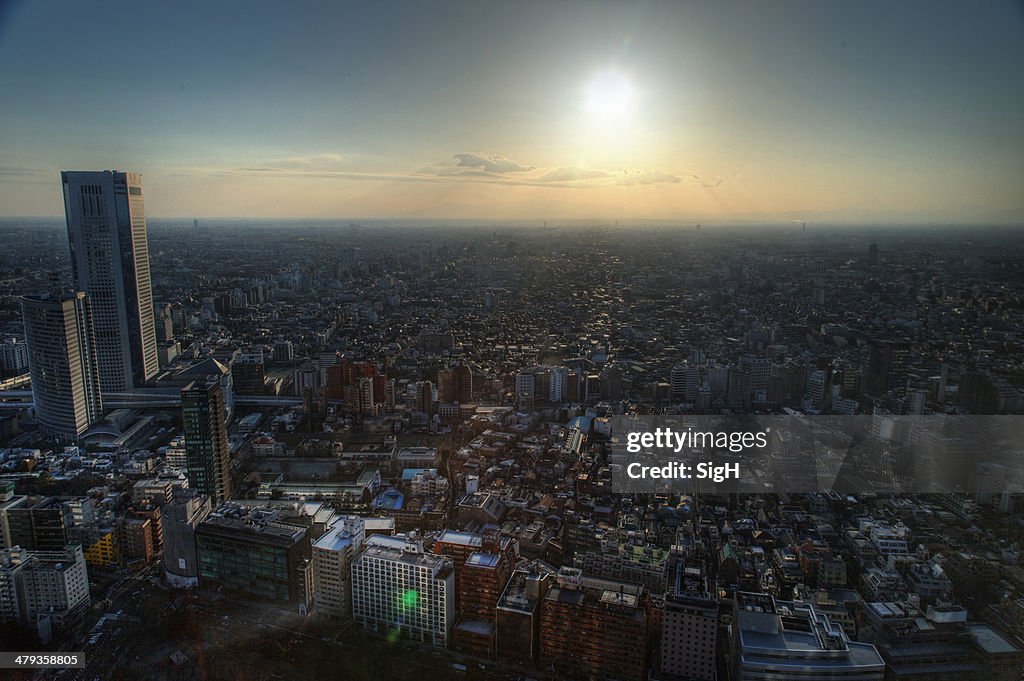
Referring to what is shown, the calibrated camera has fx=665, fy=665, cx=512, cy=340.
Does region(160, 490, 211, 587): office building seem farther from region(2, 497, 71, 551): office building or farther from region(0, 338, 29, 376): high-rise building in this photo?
region(0, 338, 29, 376): high-rise building

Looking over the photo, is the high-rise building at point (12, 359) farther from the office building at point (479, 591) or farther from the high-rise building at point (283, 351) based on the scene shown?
the office building at point (479, 591)

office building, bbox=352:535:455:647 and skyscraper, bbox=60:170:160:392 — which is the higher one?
skyscraper, bbox=60:170:160:392

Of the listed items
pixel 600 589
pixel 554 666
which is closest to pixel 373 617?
pixel 554 666

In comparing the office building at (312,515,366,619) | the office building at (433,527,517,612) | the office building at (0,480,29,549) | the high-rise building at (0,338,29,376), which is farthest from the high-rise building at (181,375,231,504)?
the high-rise building at (0,338,29,376)

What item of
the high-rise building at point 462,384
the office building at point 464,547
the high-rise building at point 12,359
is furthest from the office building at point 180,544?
the high-rise building at point 12,359

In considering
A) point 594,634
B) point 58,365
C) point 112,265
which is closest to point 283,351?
point 112,265
